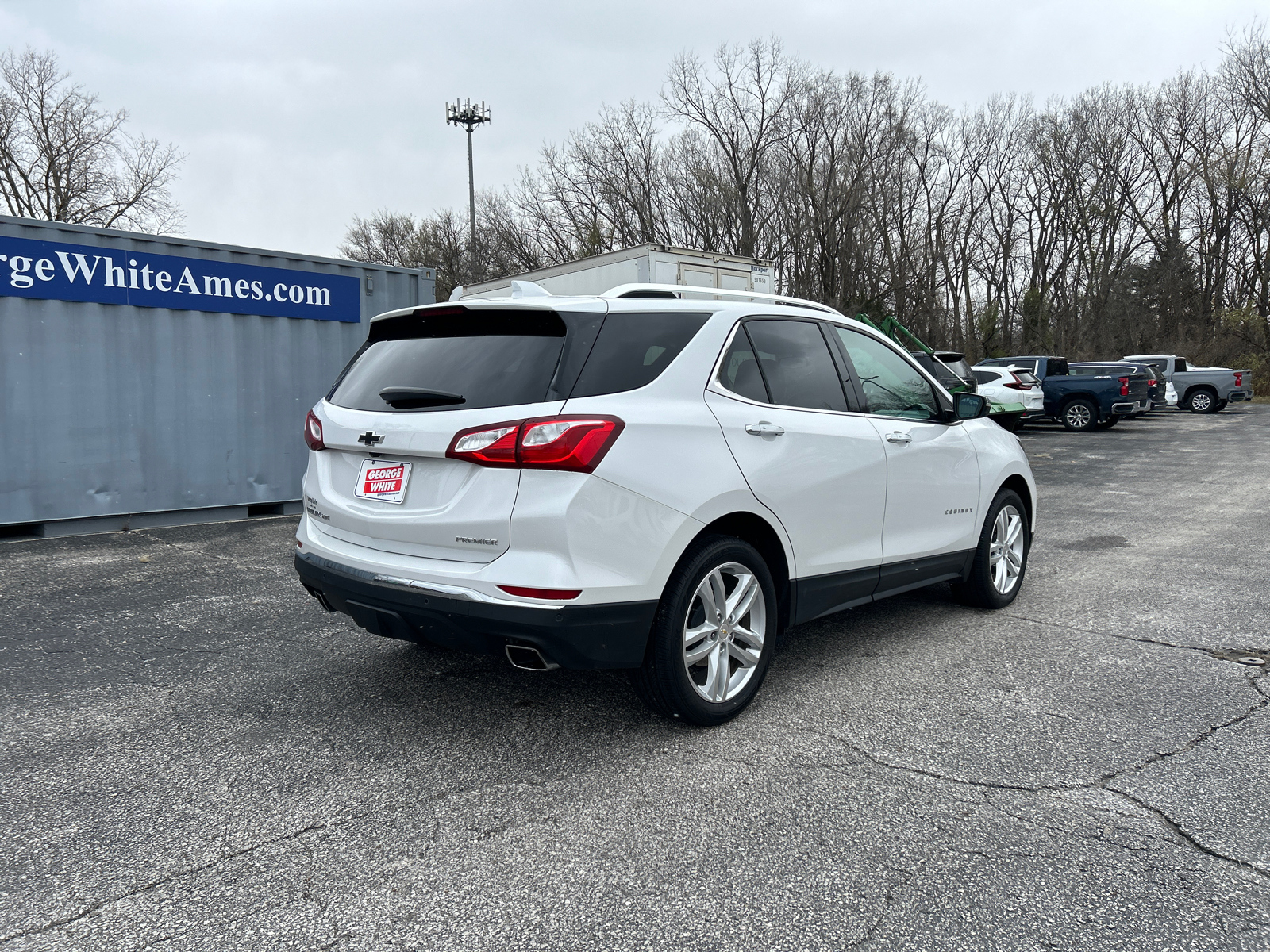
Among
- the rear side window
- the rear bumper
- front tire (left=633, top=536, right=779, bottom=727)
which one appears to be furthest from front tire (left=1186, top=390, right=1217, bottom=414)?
the rear bumper

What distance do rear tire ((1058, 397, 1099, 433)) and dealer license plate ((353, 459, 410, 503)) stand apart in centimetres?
2230

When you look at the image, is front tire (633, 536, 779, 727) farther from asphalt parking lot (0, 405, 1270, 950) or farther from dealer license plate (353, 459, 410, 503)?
dealer license plate (353, 459, 410, 503)

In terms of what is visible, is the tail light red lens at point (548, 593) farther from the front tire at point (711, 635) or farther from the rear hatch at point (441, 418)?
the front tire at point (711, 635)

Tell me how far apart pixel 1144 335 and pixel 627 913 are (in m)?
48.9

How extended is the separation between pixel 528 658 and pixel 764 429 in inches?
53.2

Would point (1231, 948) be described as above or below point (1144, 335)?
below

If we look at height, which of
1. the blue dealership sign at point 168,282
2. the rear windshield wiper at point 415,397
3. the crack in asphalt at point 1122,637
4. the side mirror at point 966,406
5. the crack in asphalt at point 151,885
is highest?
the blue dealership sign at point 168,282

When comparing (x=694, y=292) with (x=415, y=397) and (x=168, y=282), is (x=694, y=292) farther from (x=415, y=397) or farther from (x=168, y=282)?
(x=168, y=282)

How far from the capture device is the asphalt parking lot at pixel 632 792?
91.3 inches

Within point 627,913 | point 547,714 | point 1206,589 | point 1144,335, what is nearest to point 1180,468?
point 1206,589

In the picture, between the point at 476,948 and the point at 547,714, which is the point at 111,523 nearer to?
the point at 547,714

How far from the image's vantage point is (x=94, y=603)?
562cm

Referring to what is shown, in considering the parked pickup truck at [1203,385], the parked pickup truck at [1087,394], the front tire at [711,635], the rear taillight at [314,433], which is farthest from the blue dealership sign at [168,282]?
the parked pickup truck at [1203,385]

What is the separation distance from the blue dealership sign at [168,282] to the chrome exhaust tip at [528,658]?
7.15 meters
